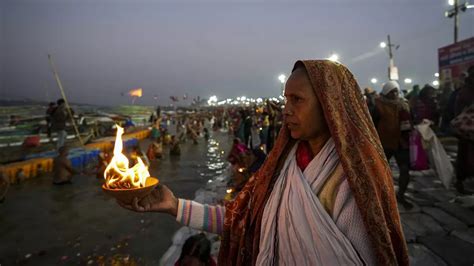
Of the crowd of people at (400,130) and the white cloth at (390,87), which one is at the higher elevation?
the white cloth at (390,87)

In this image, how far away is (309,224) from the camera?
130 cm

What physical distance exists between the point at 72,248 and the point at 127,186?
4.09 m

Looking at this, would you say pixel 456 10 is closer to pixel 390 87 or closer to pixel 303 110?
pixel 390 87

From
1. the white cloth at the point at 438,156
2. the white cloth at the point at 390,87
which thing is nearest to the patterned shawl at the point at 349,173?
the white cloth at the point at 390,87

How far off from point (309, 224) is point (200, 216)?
2.32 feet

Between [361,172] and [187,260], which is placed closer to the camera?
[361,172]

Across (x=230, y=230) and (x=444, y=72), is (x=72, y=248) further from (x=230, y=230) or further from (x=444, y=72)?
(x=444, y=72)

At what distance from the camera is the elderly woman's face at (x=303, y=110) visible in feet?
4.68

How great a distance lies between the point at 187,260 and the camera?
9.55 ft

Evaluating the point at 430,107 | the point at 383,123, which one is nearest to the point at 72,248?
the point at 383,123

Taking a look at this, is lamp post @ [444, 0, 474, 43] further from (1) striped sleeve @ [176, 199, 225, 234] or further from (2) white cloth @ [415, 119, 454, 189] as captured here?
(1) striped sleeve @ [176, 199, 225, 234]

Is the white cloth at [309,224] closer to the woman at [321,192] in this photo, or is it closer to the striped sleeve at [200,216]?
the woman at [321,192]

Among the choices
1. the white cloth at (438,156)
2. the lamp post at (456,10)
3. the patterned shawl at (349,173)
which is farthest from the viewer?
the lamp post at (456,10)

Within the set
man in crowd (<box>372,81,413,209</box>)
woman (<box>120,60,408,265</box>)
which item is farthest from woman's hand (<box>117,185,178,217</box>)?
man in crowd (<box>372,81,413,209</box>)
